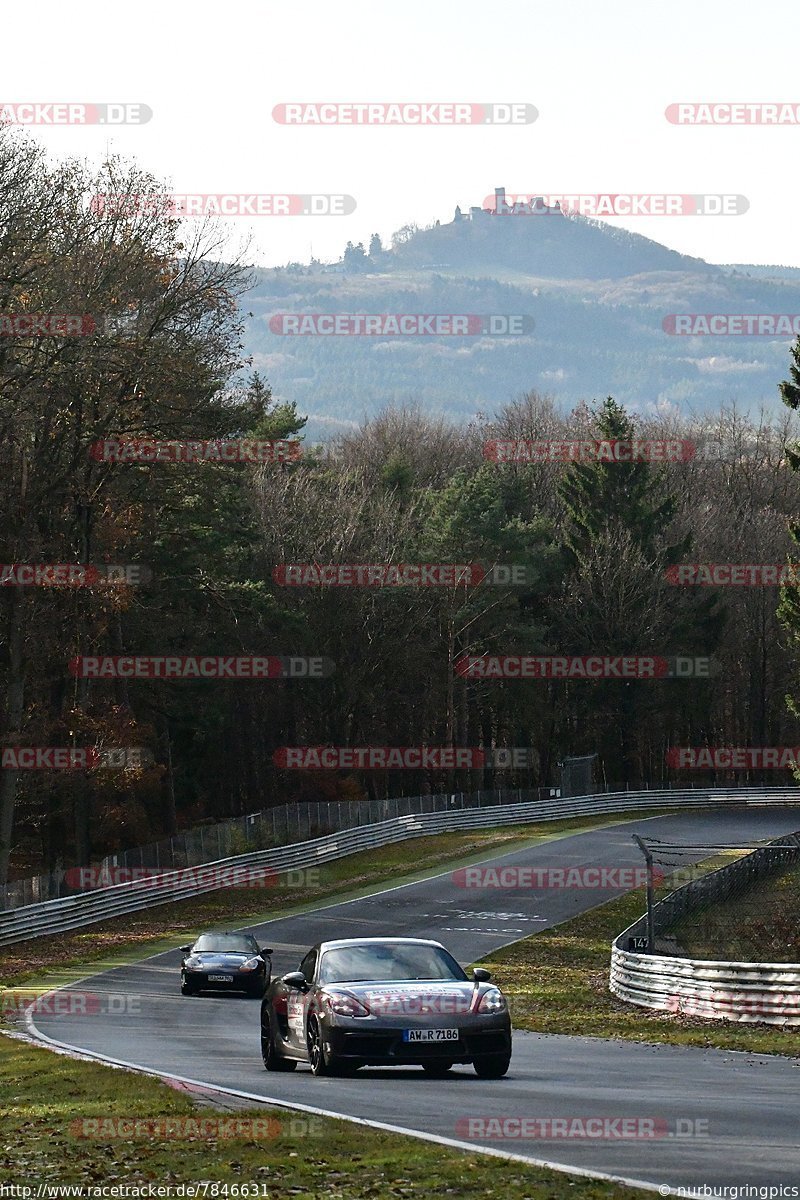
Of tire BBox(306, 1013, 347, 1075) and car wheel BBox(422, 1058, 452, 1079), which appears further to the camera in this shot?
tire BBox(306, 1013, 347, 1075)

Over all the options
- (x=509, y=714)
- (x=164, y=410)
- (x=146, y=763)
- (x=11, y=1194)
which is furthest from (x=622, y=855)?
(x=11, y=1194)

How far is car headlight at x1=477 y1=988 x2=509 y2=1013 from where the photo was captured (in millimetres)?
15031

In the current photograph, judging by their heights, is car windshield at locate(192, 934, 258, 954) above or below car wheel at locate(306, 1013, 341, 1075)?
below

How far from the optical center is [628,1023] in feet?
80.8

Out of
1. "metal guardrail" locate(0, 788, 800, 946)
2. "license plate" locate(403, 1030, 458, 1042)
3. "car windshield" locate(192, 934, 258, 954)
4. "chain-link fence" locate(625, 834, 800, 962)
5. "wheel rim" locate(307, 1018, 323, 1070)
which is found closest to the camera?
"license plate" locate(403, 1030, 458, 1042)

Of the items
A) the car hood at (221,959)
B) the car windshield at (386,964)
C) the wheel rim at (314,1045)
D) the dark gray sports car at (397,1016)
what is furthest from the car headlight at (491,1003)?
the car hood at (221,959)

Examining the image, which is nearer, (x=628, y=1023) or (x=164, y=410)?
(x=628, y=1023)

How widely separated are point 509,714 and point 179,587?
3338cm

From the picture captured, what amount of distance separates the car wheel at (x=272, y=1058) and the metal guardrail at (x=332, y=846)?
2494 cm

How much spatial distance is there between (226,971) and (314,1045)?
49.7ft

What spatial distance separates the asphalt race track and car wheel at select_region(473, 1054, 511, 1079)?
17cm

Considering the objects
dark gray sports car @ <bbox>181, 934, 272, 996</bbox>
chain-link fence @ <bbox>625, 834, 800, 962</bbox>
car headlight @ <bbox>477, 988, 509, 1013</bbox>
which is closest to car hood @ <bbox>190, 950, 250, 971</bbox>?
dark gray sports car @ <bbox>181, 934, 272, 996</bbox>

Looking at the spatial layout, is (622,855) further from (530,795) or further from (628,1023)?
(628,1023)

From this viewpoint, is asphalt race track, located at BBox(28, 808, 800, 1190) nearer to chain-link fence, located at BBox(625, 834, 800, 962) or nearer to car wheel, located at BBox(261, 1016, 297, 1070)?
car wheel, located at BBox(261, 1016, 297, 1070)
